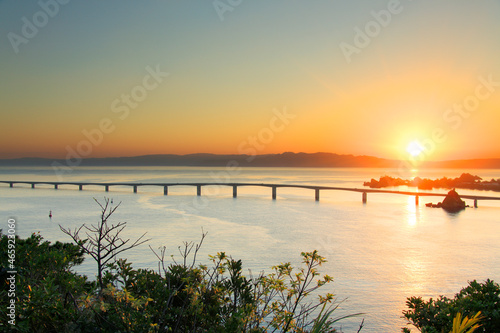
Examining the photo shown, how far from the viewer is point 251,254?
30.3 metres

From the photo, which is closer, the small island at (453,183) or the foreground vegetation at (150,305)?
the foreground vegetation at (150,305)

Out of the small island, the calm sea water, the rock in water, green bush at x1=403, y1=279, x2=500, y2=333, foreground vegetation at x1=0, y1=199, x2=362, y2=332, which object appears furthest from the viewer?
the small island

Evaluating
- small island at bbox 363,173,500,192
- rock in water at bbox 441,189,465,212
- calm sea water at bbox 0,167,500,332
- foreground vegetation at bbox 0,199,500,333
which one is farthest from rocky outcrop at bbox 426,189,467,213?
small island at bbox 363,173,500,192

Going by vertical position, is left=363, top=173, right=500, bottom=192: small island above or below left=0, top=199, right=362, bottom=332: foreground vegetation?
below

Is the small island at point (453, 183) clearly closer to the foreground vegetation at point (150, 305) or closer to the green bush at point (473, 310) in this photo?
the green bush at point (473, 310)

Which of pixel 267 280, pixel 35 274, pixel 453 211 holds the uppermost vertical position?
pixel 267 280

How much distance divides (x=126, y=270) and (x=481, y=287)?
5.52 meters

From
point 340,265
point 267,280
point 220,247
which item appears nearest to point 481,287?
point 267,280

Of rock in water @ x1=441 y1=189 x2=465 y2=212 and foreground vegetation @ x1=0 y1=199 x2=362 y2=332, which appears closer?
foreground vegetation @ x1=0 y1=199 x2=362 y2=332

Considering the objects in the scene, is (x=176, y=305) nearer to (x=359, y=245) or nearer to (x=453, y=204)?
(x=359, y=245)

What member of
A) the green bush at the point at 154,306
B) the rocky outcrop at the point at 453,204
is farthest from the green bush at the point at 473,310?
the rocky outcrop at the point at 453,204

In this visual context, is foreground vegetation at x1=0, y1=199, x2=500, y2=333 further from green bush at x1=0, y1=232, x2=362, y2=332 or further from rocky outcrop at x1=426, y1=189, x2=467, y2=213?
rocky outcrop at x1=426, y1=189, x2=467, y2=213

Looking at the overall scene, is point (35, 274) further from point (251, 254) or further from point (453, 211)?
point (453, 211)

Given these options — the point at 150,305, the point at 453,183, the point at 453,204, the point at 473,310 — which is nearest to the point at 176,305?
the point at 150,305
